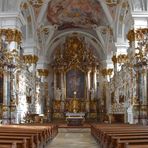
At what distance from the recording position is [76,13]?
2628 centimetres

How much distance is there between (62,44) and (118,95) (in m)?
10.3

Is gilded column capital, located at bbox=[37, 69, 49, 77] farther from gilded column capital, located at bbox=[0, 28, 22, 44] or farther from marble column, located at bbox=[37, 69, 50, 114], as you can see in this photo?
gilded column capital, located at bbox=[0, 28, 22, 44]

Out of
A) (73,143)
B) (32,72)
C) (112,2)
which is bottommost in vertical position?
(73,143)

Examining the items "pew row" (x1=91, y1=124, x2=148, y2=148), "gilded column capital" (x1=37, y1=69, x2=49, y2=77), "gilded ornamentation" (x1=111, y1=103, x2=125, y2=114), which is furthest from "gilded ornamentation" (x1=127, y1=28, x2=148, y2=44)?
"gilded column capital" (x1=37, y1=69, x2=49, y2=77)

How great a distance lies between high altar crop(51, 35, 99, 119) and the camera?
30.8 meters

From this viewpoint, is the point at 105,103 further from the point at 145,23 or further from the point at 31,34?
the point at 145,23

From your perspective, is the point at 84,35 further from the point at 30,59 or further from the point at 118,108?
the point at 118,108

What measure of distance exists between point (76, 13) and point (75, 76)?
7002mm

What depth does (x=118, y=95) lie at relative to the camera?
23.3 m

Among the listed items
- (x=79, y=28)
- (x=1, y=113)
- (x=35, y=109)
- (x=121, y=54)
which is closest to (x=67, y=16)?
(x=79, y=28)

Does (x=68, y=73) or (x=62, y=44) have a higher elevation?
(x=62, y=44)

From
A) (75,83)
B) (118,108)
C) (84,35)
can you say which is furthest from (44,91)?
(118,108)

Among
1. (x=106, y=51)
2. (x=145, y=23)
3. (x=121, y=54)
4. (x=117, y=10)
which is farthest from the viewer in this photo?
(x=106, y=51)

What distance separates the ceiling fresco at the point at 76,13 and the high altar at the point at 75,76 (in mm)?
3276
